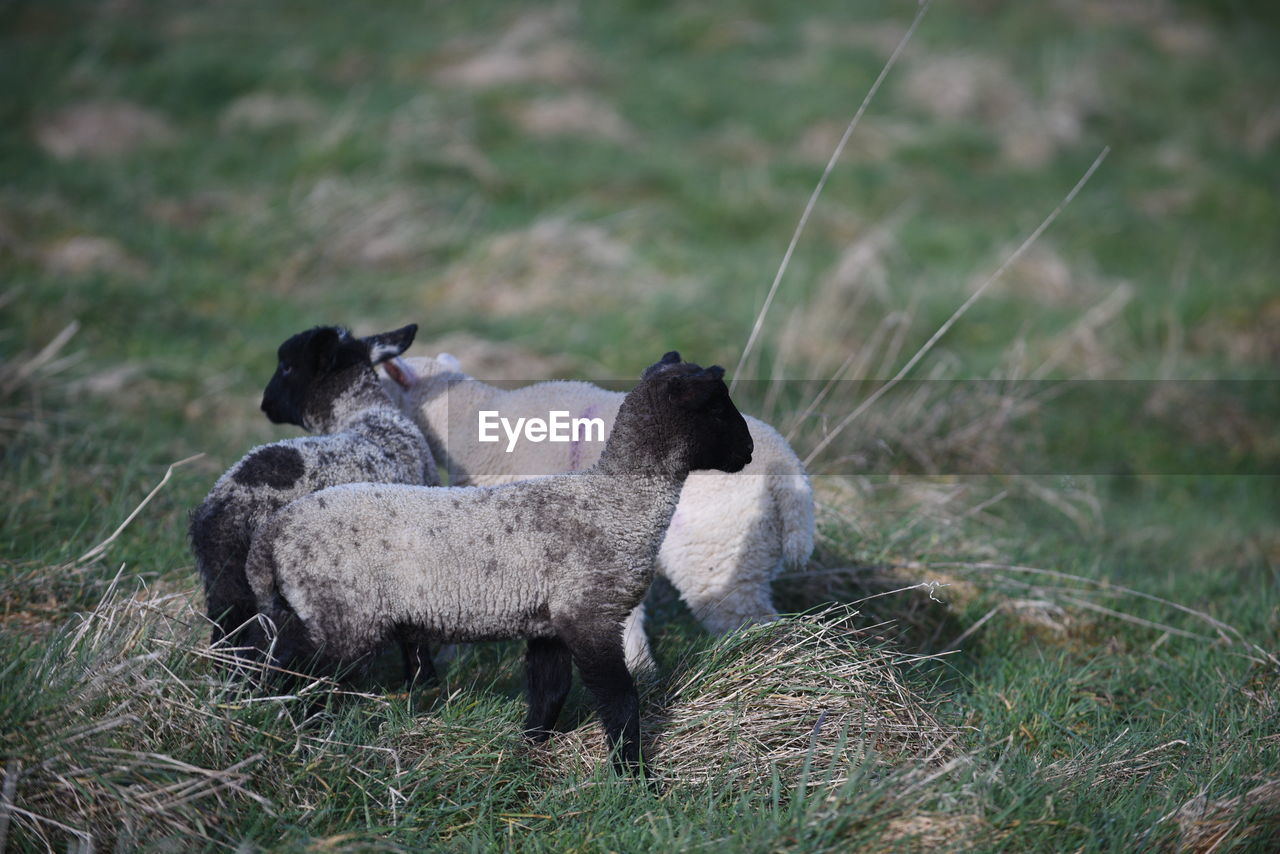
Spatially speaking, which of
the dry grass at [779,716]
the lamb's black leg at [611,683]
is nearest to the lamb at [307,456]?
the lamb's black leg at [611,683]

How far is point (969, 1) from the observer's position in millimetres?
19859

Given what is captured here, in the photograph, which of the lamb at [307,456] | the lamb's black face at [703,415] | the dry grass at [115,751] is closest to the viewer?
the dry grass at [115,751]

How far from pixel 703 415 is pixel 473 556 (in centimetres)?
90

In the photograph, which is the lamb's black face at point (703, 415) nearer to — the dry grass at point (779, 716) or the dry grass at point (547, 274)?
the dry grass at point (779, 716)

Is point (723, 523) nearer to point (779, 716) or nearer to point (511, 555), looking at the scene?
point (779, 716)

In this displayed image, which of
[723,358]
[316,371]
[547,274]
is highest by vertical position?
[316,371]

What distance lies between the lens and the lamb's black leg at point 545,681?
422 cm

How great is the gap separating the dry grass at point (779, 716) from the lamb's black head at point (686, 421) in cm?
88

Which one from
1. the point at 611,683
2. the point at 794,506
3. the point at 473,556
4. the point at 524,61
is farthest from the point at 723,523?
the point at 524,61

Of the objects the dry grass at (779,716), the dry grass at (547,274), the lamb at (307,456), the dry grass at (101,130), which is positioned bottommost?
the dry grass at (779,716)

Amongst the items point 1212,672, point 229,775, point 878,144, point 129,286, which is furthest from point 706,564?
point 878,144

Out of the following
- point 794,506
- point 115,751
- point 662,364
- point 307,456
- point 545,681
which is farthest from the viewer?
point 794,506

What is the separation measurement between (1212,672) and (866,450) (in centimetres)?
249

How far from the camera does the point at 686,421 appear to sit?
3.94m
